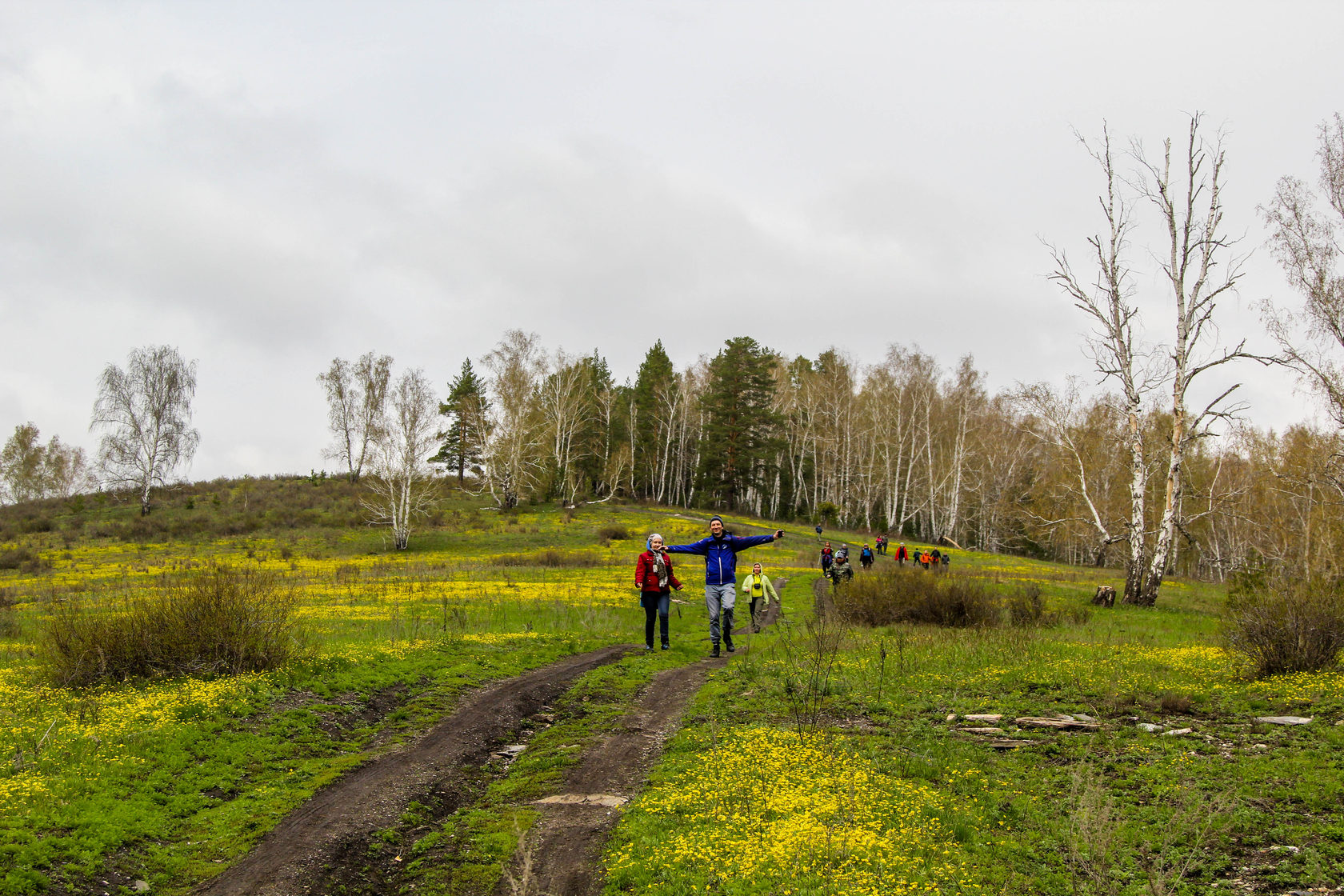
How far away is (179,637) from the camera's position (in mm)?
10867

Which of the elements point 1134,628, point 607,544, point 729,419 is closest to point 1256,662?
point 1134,628

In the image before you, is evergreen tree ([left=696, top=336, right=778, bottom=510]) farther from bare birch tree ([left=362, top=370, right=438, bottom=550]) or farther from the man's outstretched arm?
the man's outstretched arm

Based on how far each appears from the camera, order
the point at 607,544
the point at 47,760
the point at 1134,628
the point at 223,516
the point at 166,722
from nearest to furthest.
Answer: the point at 47,760 → the point at 166,722 → the point at 1134,628 → the point at 607,544 → the point at 223,516

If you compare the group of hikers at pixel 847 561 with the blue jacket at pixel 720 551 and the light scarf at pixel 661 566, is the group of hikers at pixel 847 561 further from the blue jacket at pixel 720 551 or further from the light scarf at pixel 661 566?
the light scarf at pixel 661 566

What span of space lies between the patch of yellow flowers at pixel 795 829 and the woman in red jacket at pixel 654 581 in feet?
22.7

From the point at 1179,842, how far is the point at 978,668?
722cm

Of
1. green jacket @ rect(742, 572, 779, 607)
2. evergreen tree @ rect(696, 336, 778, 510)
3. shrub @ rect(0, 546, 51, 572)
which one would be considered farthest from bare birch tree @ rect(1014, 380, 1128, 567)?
shrub @ rect(0, 546, 51, 572)

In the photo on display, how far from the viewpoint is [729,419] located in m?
73.9

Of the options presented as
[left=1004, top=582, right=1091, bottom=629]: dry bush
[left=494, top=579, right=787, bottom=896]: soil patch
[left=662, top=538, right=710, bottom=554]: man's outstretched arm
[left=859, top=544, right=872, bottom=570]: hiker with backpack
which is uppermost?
[left=662, top=538, right=710, bottom=554]: man's outstretched arm

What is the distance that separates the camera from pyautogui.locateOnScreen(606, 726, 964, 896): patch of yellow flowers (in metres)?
5.27

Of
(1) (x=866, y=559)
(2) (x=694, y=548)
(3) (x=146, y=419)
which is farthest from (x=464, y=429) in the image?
(2) (x=694, y=548)

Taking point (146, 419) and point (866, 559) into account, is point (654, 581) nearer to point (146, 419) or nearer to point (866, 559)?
point (866, 559)

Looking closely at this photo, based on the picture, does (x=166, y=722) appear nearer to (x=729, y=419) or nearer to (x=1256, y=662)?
(x=1256, y=662)

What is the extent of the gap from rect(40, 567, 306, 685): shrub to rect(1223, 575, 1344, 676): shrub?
15.5 metres
